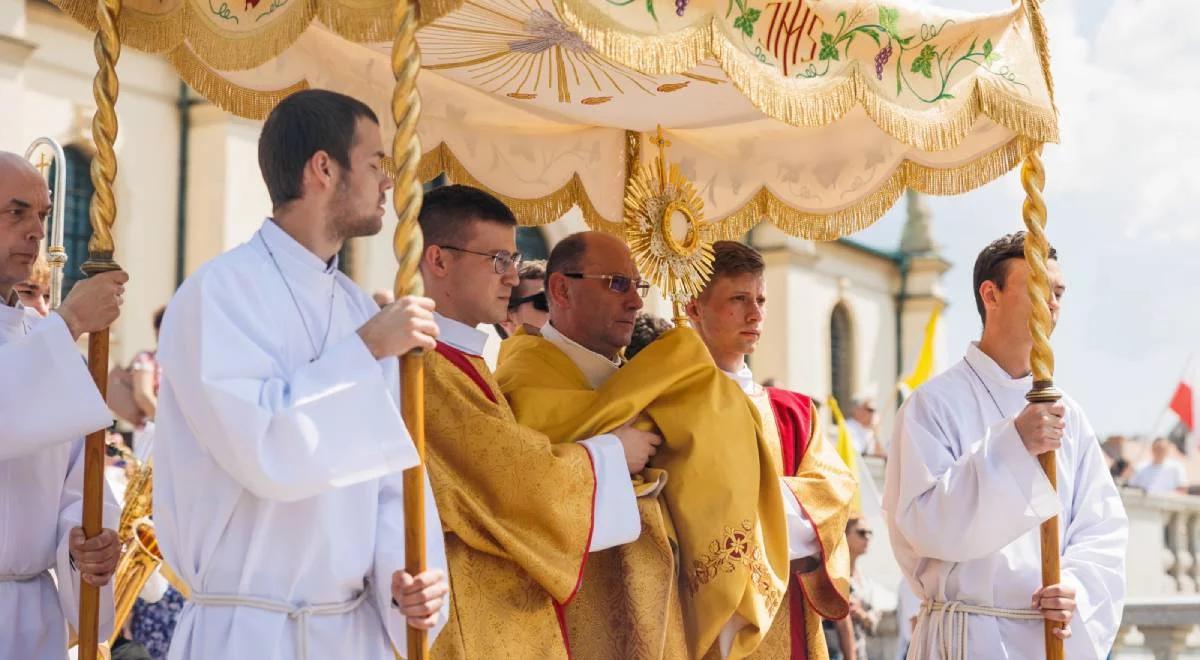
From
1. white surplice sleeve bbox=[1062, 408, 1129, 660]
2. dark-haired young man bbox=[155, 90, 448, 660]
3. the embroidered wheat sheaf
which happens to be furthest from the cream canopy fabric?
the embroidered wheat sheaf

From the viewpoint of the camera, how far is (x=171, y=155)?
52.1ft

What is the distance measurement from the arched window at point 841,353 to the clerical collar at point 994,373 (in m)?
22.7

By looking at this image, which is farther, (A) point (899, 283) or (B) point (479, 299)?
(A) point (899, 283)

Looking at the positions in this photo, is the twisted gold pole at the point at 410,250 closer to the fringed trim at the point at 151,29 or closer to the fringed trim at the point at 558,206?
the fringed trim at the point at 151,29

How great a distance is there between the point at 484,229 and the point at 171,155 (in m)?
12.4

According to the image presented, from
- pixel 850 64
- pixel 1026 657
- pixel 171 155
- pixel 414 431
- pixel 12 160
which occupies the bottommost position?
pixel 1026 657

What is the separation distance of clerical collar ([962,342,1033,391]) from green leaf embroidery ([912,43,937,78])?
101cm

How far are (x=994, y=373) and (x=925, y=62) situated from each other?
1.11 m

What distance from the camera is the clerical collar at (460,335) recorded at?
4.29 metres

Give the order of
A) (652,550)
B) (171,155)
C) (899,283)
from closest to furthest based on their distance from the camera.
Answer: (652,550)
(171,155)
(899,283)

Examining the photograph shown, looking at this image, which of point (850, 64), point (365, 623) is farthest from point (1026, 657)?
point (365, 623)

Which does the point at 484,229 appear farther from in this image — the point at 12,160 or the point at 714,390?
the point at 12,160

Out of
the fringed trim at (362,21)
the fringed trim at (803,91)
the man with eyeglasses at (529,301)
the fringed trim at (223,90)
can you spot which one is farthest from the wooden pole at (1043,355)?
the fringed trim at (223,90)

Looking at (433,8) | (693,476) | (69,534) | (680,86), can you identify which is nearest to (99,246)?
(69,534)
